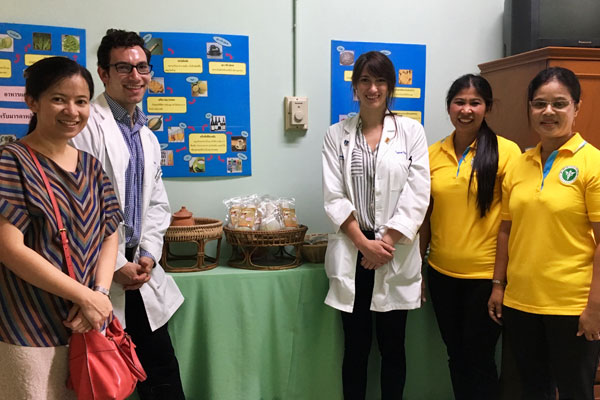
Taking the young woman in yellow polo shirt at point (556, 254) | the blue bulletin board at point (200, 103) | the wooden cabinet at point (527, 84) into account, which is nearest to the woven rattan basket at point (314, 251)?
the blue bulletin board at point (200, 103)

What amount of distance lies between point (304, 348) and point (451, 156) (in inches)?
41.5

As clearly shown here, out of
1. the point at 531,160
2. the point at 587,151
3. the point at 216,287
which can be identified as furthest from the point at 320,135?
the point at 587,151

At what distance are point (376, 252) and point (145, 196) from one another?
901 mm

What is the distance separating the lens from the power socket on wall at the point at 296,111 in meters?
2.50

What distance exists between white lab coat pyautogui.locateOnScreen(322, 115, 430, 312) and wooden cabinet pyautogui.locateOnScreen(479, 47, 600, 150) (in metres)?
0.52

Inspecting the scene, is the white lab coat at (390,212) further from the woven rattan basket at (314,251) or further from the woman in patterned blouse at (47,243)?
the woman in patterned blouse at (47,243)

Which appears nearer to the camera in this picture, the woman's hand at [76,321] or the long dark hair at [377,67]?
the woman's hand at [76,321]

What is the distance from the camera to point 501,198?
1.94m

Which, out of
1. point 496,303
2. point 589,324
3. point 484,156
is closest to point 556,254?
point 589,324

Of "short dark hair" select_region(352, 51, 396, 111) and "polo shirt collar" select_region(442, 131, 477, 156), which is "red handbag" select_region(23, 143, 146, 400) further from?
"polo shirt collar" select_region(442, 131, 477, 156)

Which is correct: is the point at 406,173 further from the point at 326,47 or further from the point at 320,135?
the point at 326,47

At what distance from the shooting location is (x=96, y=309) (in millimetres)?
1353

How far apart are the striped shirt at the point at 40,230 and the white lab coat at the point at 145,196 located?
33 centimetres

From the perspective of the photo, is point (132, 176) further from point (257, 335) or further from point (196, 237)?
point (257, 335)
